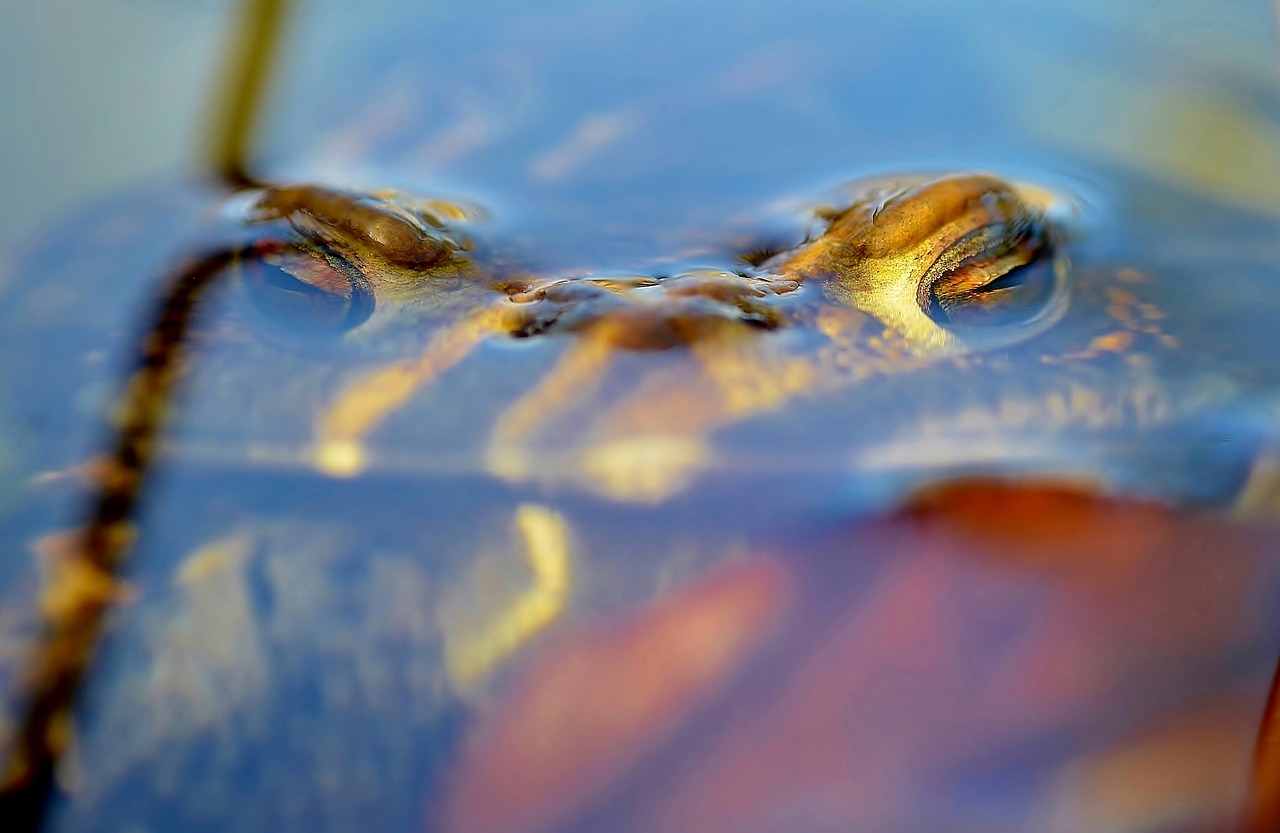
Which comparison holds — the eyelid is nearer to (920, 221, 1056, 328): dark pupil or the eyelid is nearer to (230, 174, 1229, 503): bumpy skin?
(230, 174, 1229, 503): bumpy skin

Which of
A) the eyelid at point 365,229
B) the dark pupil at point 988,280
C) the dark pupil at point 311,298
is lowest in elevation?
the dark pupil at point 311,298

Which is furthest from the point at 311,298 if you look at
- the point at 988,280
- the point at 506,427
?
the point at 988,280

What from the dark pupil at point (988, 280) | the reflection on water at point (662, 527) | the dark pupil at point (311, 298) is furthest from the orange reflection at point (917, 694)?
the dark pupil at point (311, 298)

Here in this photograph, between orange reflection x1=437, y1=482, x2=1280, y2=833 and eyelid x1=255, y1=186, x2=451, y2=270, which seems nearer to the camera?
orange reflection x1=437, y1=482, x2=1280, y2=833

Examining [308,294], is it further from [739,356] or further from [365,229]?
[739,356]

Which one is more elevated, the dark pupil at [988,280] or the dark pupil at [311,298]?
the dark pupil at [988,280]

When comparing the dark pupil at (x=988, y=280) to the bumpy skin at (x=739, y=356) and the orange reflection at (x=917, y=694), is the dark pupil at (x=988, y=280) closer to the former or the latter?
the bumpy skin at (x=739, y=356)

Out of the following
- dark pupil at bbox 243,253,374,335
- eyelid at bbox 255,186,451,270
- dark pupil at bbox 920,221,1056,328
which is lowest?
dark pupil at bbox 243,253,374,335

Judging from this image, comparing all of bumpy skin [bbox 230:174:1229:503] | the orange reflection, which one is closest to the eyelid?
bumpy skin [bbox 230:174:1229:503]
